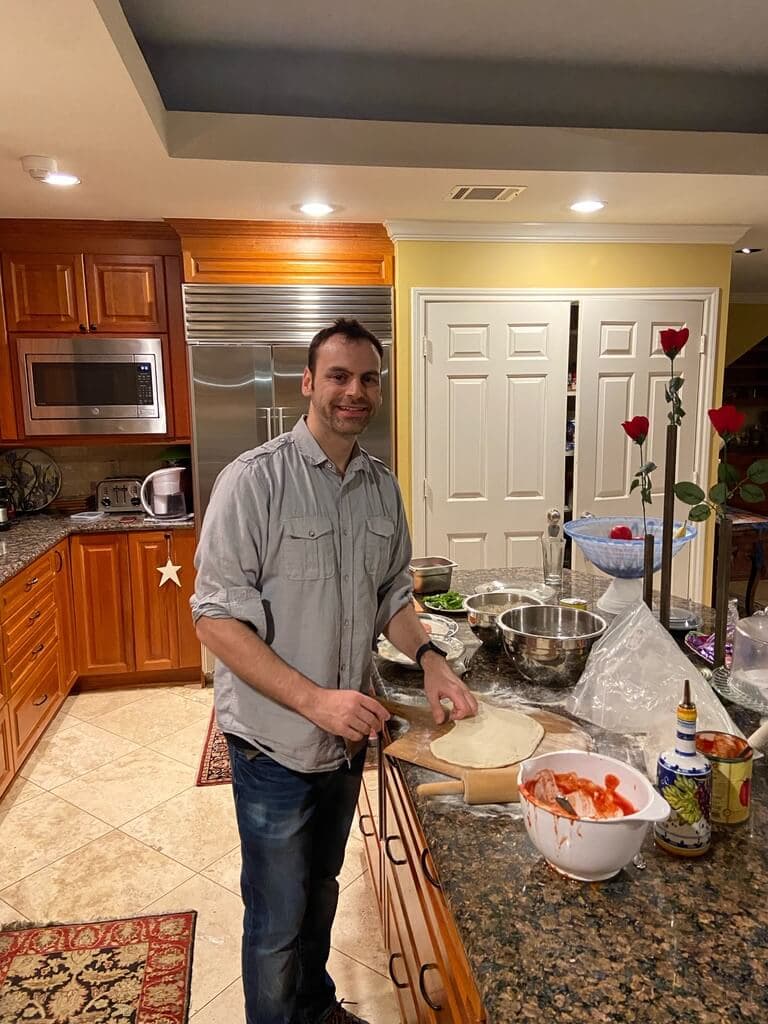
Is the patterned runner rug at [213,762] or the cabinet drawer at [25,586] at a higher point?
the cabinet drawer at [25,586]

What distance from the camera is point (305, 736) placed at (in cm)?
144

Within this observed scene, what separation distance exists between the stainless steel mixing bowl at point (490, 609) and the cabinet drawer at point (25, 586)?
1812 millimetres

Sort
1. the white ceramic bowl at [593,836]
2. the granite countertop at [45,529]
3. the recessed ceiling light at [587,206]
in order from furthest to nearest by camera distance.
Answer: the recessed ceiling light at [587,206] < the granite countertop at [45,529] < the white ceramic bowl at [593,836]

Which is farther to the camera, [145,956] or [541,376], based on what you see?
[541,376]

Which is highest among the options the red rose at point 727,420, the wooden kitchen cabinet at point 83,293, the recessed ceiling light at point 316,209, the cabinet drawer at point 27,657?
the recessed ceiling light at point 316,209

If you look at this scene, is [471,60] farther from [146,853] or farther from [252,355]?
[146,853]

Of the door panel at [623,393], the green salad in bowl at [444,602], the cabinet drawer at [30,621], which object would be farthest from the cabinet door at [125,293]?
the green salad in bowl at [444,602]

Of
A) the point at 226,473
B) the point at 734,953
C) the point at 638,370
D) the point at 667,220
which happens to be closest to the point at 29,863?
the point at 226,473

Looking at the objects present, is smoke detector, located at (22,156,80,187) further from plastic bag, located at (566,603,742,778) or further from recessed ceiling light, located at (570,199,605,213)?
plastic bag, located at (566,603,742,778)

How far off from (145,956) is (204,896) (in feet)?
0.89

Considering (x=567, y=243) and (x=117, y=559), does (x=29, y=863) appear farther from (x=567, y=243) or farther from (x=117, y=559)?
(x=567, y=243)

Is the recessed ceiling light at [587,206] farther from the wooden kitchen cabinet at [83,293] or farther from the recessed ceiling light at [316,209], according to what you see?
the wooden kitchen cabinet at [83,293]

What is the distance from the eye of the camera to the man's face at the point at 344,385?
150 cm

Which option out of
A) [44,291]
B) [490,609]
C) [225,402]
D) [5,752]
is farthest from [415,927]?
[44,291]
